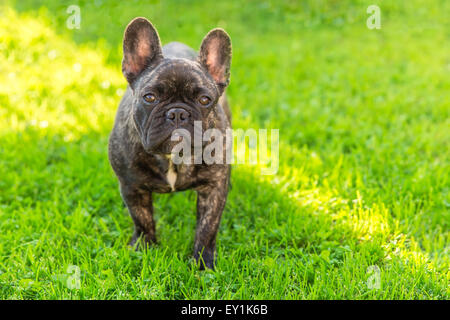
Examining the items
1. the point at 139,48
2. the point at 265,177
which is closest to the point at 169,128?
the point at 139,48

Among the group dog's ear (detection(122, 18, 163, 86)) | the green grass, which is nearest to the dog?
dog's ear (detection(122, 18, 163, 86))

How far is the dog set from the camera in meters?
3.12

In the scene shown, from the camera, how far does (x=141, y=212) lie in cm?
362

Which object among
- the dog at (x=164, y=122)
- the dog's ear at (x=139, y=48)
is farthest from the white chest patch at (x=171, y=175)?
the dog's ear at (x=139, y=48)

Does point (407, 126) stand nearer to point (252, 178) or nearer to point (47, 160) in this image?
point (252, 178)

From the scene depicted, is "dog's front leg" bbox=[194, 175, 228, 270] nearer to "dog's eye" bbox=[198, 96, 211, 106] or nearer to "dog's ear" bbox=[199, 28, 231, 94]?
"dog's eye" bbox=[198, 96, 211, 106]

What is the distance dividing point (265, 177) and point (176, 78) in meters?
1.75

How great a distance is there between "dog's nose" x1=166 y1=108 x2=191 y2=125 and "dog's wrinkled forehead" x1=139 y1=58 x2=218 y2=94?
16 centimetres

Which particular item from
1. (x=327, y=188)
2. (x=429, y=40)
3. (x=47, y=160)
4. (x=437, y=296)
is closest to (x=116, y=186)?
(x=47, y=160)

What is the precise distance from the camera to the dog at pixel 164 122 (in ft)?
10.2

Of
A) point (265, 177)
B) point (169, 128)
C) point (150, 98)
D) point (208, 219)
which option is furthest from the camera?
point (265, 177)

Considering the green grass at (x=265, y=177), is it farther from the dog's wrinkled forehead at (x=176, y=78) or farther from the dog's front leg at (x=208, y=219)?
the dog's wrinkled forehead at (x=176, y=78)

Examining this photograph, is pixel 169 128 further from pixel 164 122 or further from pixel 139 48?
pixel 139 48

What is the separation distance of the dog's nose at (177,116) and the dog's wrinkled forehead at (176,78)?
0.16 m
